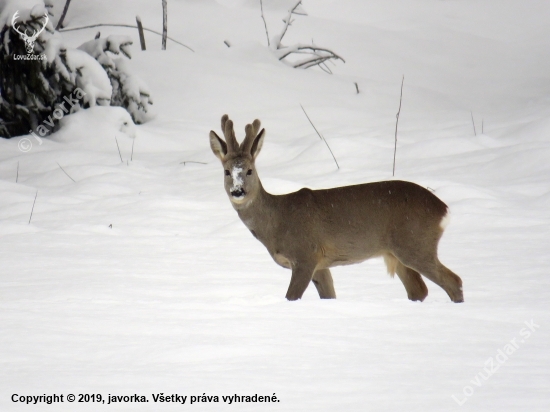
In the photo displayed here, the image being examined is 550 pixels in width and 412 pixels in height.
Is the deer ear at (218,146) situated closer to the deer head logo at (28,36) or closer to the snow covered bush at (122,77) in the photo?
the deer head logo at (28,36)

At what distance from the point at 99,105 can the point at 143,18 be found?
711cm

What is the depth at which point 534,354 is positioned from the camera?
3.37 meters

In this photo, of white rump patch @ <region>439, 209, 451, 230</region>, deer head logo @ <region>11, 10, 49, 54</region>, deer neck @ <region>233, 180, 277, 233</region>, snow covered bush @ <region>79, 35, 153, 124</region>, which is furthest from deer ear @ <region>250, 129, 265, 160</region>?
snow covered bush @ <region>79, 35, 153, 124</region>

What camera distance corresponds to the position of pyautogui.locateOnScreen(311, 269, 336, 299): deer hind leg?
18.8 ft

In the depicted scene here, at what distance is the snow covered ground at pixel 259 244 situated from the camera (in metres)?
3.07

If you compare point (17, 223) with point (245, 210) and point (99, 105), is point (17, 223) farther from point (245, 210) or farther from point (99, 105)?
point (99, 105)

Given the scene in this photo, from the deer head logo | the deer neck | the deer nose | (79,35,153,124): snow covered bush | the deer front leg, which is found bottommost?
(79,35,153,124): snow covered bush

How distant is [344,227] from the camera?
568cm

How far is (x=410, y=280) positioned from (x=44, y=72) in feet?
30.3

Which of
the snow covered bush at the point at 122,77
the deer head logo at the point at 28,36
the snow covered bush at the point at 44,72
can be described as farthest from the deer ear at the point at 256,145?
the snow covered bush at the point at 122,77

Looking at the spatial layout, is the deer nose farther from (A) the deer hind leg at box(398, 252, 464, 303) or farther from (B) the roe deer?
(A) the deer hind leg at box(398, 252, 464, 303)

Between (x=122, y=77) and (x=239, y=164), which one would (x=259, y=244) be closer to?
(x=239, y=164)

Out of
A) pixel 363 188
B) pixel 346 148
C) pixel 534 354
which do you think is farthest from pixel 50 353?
pixel 346 148

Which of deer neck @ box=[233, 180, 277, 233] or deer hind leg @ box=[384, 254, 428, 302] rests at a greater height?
deer neck @ box=[233, 180, 277, 233]
